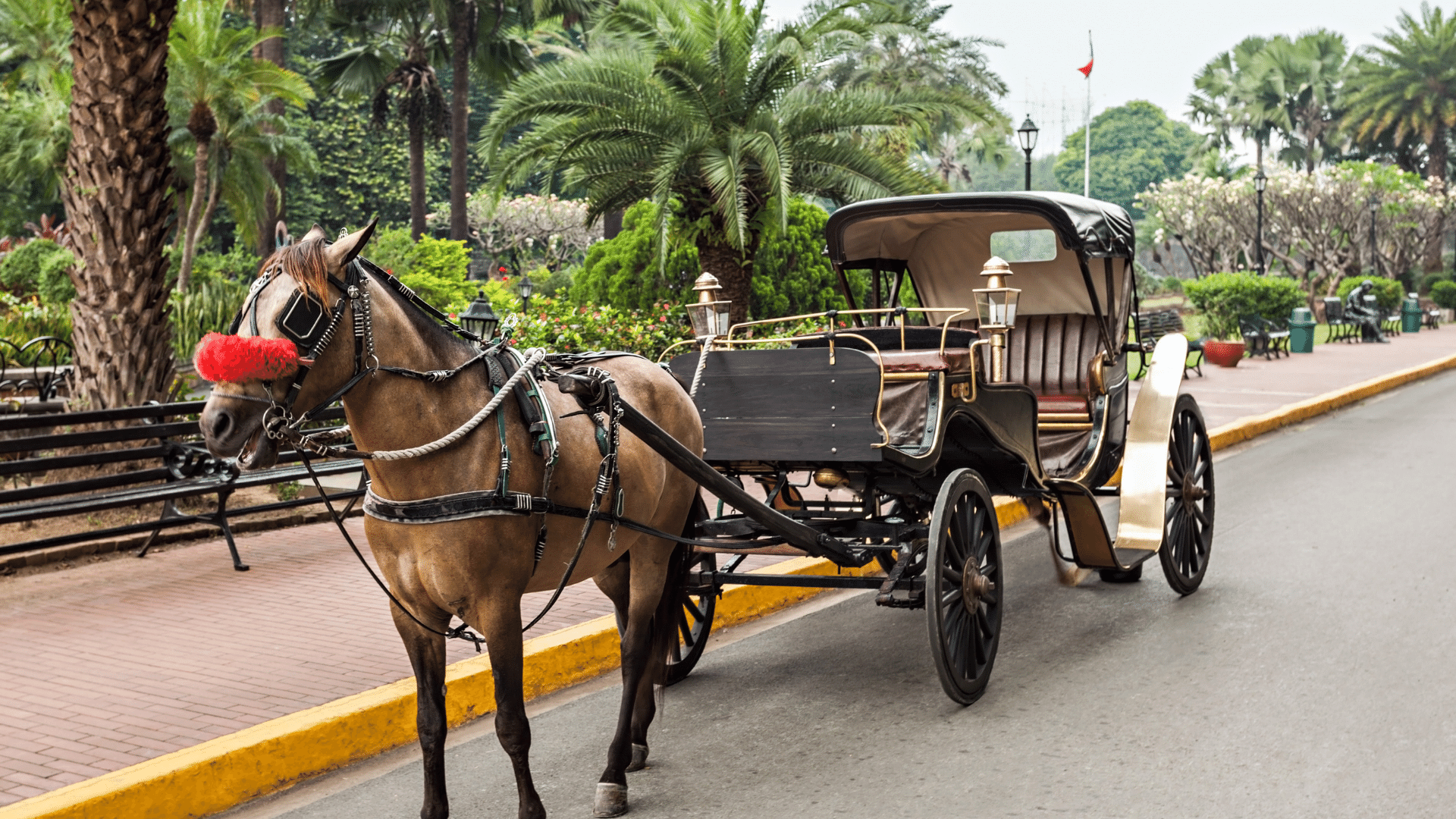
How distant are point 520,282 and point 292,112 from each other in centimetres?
2318

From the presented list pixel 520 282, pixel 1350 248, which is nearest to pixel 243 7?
pixel 520 282

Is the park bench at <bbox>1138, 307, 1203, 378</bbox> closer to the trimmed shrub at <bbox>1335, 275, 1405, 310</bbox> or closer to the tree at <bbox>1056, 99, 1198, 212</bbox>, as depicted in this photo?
the trimmed shrub at <bbox>1335, 275, 1405, 310</bbox>

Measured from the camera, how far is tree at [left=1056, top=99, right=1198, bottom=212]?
95375 millimetres

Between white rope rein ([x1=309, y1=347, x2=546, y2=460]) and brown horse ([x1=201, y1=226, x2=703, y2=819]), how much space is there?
38 mm

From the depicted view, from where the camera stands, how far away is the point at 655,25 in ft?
46.3

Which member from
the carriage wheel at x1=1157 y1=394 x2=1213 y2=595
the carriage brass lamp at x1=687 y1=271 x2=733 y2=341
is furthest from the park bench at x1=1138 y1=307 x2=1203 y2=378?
the carriage brass lamp at x1=687 y1=271 x2=733 y2=341

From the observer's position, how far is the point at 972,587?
571cm

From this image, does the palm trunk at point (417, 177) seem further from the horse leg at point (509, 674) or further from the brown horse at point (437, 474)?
the horse leg at point (509, 674)

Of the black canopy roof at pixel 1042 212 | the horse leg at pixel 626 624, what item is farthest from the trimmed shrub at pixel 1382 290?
the horse leg at pixel 626 624

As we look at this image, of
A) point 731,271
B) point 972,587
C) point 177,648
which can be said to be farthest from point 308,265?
point 731,271

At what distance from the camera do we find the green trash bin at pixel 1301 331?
1091 inches

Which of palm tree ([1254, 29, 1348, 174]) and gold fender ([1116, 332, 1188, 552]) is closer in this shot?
gold fender ([1116, 332, 1188, 552])

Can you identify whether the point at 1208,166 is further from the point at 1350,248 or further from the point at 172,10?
the point at 172,10

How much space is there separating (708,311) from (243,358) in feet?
11.7
